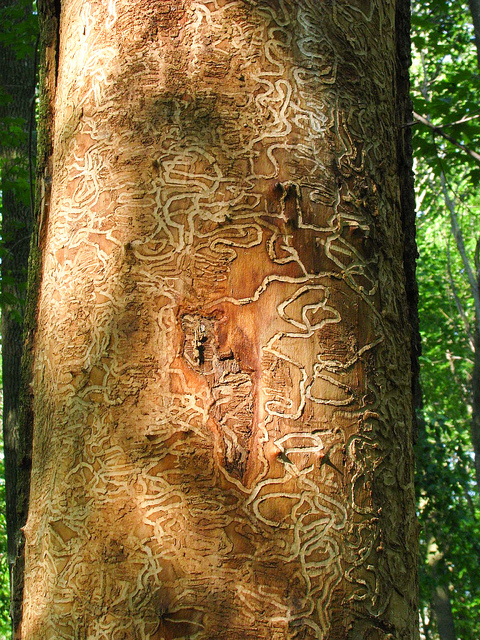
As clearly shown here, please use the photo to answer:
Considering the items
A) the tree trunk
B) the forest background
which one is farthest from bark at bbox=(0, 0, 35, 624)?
the tree trunk

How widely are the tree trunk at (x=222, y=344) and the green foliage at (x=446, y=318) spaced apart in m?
1.15

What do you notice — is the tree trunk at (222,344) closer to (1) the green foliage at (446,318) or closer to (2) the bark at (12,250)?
(1) the green foliage at (446,318)

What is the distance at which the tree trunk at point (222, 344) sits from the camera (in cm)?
79

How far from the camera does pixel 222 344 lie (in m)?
0.85

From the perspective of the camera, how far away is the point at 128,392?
859 millimetres

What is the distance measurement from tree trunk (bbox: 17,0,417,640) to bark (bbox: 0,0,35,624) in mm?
3711

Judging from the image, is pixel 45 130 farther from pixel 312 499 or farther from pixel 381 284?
pixel 312 499

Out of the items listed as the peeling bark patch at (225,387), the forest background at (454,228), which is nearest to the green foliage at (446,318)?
the forest background at (454,228)

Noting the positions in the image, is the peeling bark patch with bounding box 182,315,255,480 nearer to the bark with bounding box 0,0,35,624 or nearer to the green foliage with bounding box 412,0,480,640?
the green foliage with bounding box 412,0,480,640

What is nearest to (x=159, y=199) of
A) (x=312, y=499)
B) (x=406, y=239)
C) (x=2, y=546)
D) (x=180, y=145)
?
(x=180, y=145)

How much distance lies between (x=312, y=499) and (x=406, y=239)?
0.71m

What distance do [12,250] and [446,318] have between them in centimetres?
1163

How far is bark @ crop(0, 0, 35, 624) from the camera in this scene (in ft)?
14.9

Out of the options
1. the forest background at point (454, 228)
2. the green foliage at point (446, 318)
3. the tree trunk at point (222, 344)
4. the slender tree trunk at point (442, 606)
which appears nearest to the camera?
the tree trunk at point (222, 344)
